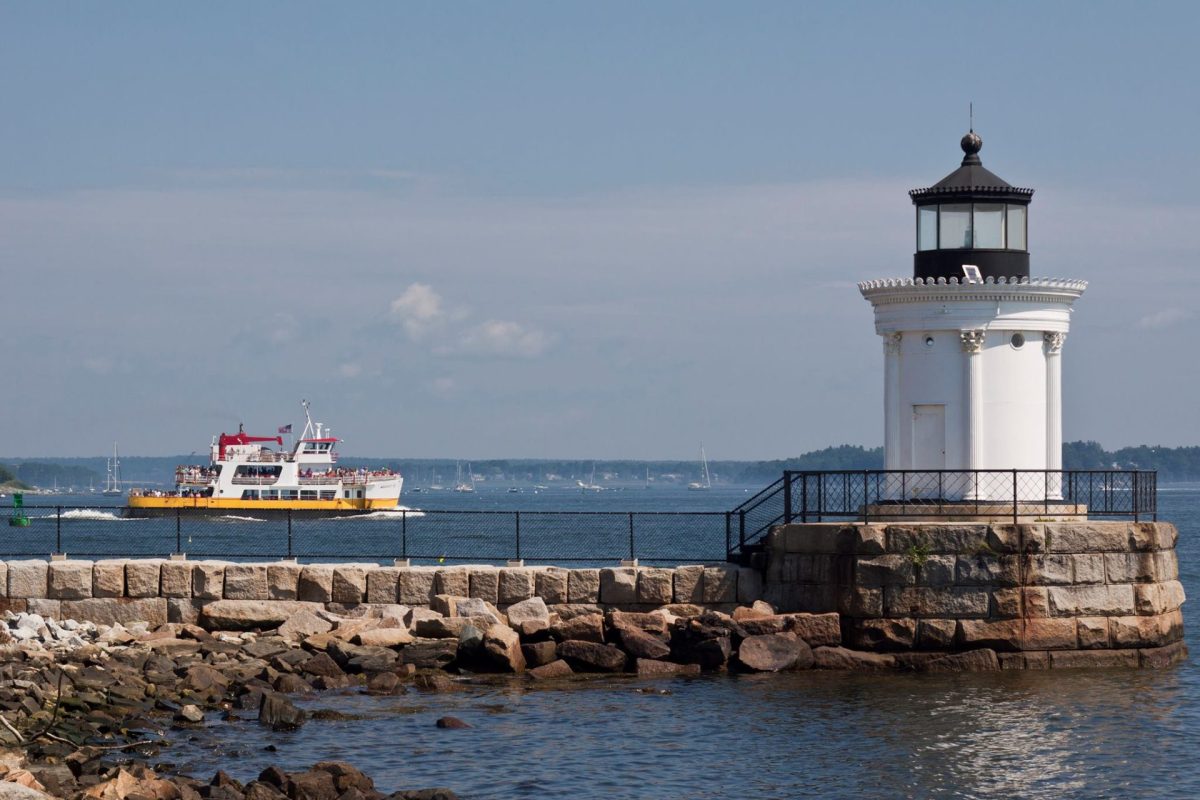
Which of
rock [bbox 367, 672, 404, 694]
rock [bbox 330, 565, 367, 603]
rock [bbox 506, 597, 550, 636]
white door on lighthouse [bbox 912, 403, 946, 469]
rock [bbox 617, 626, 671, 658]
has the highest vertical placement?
white door on lighthouse [bbox 912, 403, 946, 469]

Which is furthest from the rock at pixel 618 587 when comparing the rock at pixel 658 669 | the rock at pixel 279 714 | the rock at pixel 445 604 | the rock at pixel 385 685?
the rock at pixel 279 714

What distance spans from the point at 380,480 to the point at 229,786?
222ft

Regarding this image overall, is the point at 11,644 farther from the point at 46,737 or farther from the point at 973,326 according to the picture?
the point at 973,326

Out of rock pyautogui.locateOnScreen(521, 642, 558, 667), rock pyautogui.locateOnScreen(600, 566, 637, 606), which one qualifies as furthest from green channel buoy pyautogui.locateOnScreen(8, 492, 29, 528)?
rock pyautogui.locateOnScreen(600, 566, 637, 606)

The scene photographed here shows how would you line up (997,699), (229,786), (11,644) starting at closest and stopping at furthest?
(229,786)
(997,699)
(11,644)

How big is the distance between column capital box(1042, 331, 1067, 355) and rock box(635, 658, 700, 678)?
6325mm

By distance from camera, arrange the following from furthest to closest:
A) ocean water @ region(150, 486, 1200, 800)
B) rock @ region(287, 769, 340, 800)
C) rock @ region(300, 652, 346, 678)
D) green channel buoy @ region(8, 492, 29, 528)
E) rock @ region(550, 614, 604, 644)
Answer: green channel buoy @ region(8, 492, 29, 528) → rock @ region(550, 614, 604, 644) → rock @ region(300, 652, 346, 678) → ocean water @ region(150, 486, 1200, 800) → rock @ region(287, 769, 340, 800)

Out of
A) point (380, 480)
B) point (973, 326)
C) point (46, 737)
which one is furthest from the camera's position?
point (380, 480)

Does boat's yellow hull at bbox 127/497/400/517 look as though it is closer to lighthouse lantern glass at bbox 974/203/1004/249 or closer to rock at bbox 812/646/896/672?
lighthouse lantern glass at bbox 974/203/1004/249

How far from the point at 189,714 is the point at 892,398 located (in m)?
10.1

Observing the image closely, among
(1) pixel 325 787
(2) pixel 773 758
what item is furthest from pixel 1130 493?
(1) pixel 325 787

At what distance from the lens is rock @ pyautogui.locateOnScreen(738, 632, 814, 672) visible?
805 inches

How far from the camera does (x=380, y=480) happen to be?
265 feet

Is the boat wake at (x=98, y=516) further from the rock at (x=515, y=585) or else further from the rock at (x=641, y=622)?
the rock at (x=641, y=622)
